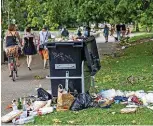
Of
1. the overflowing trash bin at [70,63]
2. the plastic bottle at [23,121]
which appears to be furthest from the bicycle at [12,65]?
the plastic bottle at [23,121]

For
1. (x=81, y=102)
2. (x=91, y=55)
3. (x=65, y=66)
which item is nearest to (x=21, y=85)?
(x=65, y=66)

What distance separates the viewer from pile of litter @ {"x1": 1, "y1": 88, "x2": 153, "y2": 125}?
7.46 m

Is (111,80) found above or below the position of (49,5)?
below

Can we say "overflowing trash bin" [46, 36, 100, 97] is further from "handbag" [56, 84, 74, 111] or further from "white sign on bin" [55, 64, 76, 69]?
"handbag" [56, 84, 74, 111]

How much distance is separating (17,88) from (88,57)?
319 cm

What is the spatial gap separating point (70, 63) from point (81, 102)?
2.94ft

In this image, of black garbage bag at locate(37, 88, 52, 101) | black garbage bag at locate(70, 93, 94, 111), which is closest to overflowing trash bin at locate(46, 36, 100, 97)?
black garbage bag at locate(37, 88, 52, 101)

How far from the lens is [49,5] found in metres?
15.5

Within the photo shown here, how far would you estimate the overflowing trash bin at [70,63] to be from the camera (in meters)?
8.38

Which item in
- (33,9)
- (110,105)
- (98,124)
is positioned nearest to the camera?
(98,124)

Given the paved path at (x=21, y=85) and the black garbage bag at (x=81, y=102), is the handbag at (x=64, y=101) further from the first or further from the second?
the paved path at (x=21, y=85)

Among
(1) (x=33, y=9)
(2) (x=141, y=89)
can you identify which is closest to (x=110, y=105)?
(2) (x=141, y=89)

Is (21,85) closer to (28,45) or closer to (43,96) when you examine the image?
(43,96)

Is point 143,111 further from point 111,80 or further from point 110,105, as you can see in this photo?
point 111,80
